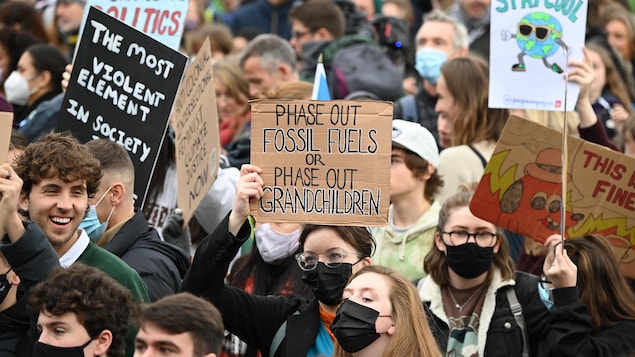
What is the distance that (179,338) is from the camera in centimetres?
517

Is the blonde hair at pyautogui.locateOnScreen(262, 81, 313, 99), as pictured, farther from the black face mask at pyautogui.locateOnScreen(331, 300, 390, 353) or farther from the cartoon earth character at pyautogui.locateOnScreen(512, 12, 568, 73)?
the black face mask at pyautogui.locateOnScreen(331, 300, 390, 353)

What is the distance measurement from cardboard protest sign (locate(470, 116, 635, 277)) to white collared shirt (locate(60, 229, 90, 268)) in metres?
2.06

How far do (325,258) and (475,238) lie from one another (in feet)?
3.16

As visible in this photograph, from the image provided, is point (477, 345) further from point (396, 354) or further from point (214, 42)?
point (214, 42)

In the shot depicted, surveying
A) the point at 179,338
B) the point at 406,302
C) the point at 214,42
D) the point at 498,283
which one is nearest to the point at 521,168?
the point at 498,283

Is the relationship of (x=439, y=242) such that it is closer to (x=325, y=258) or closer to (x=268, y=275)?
(x=325, y=258)

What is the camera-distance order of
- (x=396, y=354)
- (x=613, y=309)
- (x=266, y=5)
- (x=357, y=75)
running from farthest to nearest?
(x=266, y=5)
(x=357, y=75)
(x=613, y=309)
(x=396, y=354)

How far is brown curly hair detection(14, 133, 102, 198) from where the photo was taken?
6242mm

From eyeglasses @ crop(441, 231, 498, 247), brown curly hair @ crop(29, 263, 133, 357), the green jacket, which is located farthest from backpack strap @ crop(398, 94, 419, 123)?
brown curly hair @ crop(29, 263, 133, 357)

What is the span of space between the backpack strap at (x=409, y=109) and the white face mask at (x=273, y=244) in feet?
9.22

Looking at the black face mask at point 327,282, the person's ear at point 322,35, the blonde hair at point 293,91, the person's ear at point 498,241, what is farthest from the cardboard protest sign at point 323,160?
the person's ear at point 322,35

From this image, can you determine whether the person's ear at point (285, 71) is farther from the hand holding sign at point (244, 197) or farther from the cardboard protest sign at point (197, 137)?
the hand holding sign at point (244, 197)

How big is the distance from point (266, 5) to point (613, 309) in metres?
9.32

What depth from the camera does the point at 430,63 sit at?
415 inches
